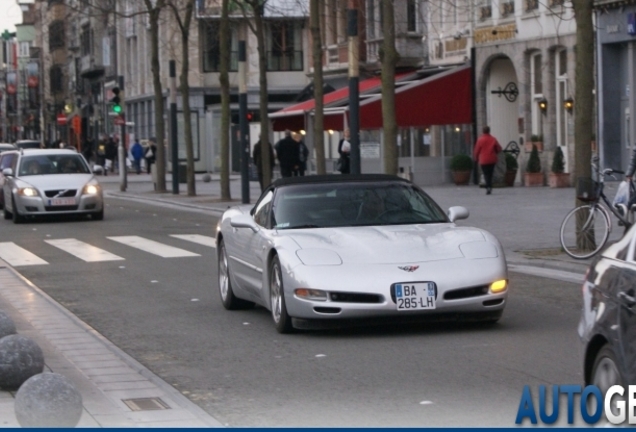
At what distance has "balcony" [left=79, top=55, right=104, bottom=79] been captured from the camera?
83.3 meters

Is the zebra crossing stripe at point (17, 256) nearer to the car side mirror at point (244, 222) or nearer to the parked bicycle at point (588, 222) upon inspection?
the car side mirror at point (244, 222)

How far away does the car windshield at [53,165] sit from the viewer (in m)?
28.6

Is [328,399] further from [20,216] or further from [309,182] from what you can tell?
[20,216]

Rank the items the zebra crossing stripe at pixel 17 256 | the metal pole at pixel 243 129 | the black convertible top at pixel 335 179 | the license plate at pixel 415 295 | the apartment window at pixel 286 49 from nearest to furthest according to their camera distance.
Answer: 1. the license plate at pixel 415 295
2. the black convertible top at pixel 335 179
3. the zebra crossing stripe at pixel 17 256
4. the metal pole at pixel 243 129
5. the apartment window at pixel 286 49

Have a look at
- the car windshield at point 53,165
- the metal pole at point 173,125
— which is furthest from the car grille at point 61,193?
the metal pole at point 173,125

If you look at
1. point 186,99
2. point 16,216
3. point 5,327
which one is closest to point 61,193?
point 16,216

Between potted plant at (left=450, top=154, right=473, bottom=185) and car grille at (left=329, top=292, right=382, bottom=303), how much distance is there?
92.9 feet

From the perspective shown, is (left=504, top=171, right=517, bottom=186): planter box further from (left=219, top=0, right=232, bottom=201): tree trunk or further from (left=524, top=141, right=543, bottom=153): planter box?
(left=219, top=0, right=232, bottom=201): tree trunk

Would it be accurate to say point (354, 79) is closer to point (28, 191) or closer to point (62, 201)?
A: point (62, 201)

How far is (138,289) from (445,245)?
16.6 ft

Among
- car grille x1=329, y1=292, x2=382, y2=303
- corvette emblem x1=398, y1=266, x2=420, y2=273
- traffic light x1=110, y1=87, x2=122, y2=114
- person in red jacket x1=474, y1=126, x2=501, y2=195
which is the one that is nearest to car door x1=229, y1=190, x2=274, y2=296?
car grille x1=329, y1=292, x2=382, y2=303

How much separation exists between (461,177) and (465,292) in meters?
28.2

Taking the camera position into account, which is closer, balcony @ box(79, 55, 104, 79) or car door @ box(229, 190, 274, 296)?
car door @ box(229, 190, 274, 296)

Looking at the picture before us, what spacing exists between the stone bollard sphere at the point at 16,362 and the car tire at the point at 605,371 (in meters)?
3.64
